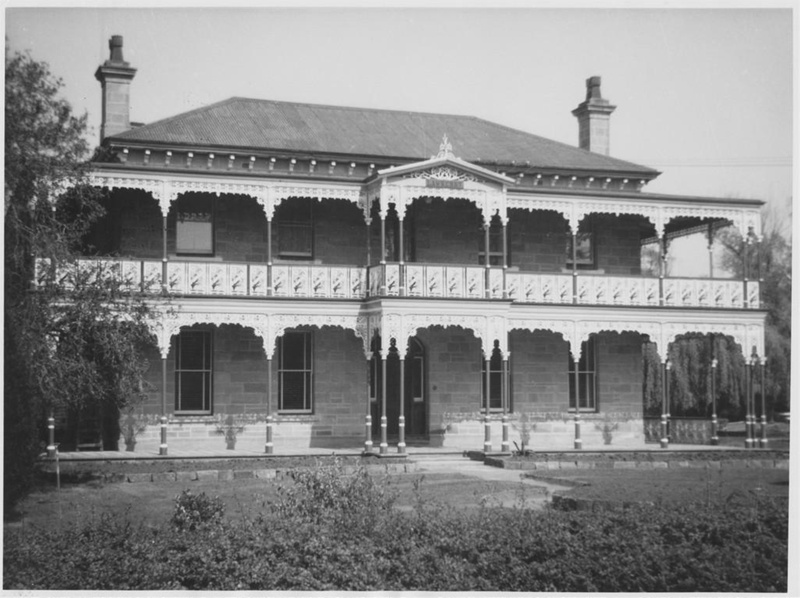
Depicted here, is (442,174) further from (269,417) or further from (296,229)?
(269,417)

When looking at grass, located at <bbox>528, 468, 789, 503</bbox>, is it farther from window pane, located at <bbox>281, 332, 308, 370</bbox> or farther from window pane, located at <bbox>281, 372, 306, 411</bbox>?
window pane, located at <bbox>281, 332, 308, 370</bbox>

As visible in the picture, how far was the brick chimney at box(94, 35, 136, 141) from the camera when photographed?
26891 millimetres

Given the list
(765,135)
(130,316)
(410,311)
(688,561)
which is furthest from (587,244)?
(688,561)

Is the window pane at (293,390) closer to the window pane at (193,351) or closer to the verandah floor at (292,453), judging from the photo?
the verandah floor at (292,453)

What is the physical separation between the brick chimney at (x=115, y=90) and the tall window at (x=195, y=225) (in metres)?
3.15

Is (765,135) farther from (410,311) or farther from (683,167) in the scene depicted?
(410,311)

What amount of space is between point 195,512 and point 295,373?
1311 cm

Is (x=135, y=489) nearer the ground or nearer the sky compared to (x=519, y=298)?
nearer the ground

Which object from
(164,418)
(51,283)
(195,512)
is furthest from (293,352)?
(195,512)

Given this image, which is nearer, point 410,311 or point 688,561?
point 688,561

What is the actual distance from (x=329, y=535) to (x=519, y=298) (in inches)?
582

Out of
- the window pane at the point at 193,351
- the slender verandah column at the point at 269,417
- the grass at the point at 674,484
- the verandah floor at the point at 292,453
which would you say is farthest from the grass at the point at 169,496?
the window pane at the point at 193,351

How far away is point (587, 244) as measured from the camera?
97.4 feet

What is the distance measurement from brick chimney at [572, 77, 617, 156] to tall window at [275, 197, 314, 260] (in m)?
10.4
